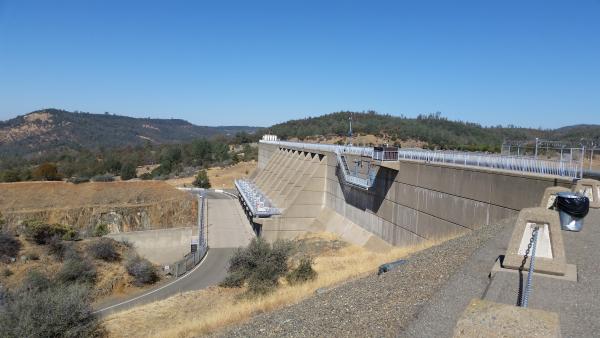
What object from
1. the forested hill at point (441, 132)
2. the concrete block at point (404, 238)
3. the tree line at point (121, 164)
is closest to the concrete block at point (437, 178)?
the concrete block at point (404, 238)

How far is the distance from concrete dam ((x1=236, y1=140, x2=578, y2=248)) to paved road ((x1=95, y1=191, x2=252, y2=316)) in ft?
7.54

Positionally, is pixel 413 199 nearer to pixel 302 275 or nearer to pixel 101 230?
pixel 302 275

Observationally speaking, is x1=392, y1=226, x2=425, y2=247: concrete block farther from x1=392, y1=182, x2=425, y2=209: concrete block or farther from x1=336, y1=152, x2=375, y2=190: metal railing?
x1=336, y1=152, x2=375, y2=190: metal railing

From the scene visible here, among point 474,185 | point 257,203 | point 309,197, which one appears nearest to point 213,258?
point 257,203

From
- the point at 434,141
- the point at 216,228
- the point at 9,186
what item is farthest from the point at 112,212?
the point at 434,141

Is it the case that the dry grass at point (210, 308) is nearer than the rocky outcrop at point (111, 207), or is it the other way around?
the dry grass at point (210, 308)

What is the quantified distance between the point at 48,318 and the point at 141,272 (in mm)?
12545

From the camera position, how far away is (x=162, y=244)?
28750mm

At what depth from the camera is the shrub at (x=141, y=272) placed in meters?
23.7

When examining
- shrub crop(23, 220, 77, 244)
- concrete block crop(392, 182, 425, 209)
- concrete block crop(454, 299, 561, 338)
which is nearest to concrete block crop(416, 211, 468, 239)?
concrete block crop(392, 182, 425, 209)

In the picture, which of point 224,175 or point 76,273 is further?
point 224,175

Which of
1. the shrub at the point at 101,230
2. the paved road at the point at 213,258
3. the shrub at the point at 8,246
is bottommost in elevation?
the paved road at the point at 213,258

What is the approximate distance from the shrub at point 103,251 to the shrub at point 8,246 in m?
3.65

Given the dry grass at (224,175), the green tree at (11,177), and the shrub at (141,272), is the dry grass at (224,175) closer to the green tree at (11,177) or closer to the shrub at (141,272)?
the green tree at (11,177)
